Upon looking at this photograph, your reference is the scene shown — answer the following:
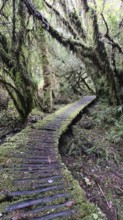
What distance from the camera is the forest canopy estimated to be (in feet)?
22.3

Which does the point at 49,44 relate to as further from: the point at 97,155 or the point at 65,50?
the point at 97,155

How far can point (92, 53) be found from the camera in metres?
8.30

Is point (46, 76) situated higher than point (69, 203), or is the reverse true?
point (46, 76)

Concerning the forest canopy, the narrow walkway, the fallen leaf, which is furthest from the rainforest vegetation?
the fallen leaf

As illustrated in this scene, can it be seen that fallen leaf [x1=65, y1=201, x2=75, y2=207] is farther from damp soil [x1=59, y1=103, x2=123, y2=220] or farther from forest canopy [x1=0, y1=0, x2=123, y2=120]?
Result: forest canopy [x1=0, y1=0, x2=123, y2=120]

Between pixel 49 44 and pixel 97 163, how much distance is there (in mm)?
6951

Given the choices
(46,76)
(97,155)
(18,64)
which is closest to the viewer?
(97,155)

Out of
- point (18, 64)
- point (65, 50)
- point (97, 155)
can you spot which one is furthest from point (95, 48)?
point (97, 155)

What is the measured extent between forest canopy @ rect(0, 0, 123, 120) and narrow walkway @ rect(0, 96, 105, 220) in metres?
3.25

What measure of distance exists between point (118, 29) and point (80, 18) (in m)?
1.96

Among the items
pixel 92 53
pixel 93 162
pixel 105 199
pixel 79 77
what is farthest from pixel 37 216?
pixel 79 77

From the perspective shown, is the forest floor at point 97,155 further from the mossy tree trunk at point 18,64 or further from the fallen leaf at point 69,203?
the fallen leaf at point 69,203

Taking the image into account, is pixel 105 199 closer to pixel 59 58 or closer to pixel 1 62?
pixel 1 62

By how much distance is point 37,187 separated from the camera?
3045 mm
